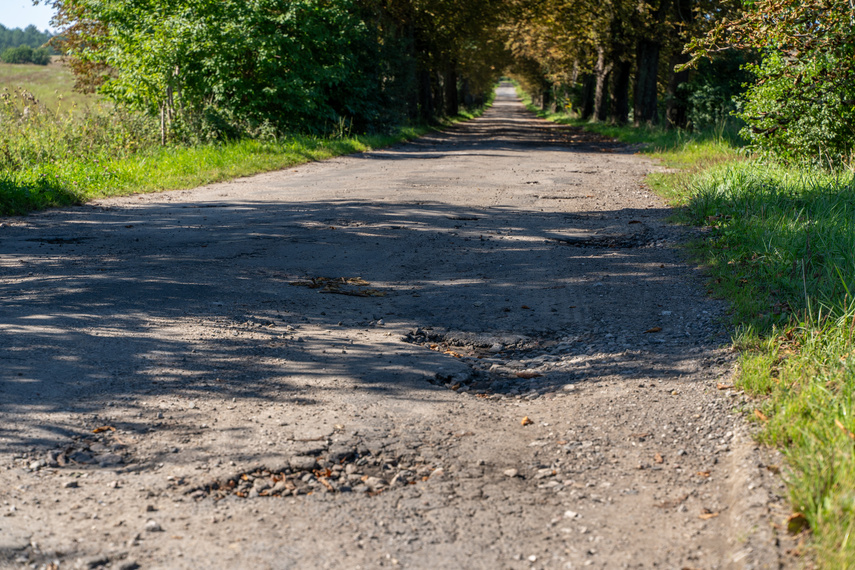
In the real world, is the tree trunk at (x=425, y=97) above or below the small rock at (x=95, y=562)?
above

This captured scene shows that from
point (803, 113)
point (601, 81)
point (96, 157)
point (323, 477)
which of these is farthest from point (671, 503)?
point (601, 81)

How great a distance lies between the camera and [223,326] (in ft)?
16.6

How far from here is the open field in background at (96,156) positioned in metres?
10.3

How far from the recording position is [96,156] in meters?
13.5

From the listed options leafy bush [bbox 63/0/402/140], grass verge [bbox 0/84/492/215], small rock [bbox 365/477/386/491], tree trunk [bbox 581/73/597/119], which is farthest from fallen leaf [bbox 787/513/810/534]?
tree trunk [bbox 581/73/597/119]

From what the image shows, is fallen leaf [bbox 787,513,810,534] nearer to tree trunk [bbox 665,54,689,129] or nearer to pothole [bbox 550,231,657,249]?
pothole [bbox 550,231,657,249]

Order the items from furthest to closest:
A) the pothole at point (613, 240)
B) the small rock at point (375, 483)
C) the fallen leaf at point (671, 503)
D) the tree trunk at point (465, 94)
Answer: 1. the tree trunk at point (465, 94)
2. the pothole at point (613, 240)
3. the small rock at point (375, 483)
4. the fallen leaf at point (671, 503)

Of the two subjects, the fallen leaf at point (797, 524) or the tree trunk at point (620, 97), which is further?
the tree trunk at point (620, 97)

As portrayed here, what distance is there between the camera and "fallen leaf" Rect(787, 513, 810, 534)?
2.64 metres

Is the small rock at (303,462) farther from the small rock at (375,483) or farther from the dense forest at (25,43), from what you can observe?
the dense forest at (25,43)

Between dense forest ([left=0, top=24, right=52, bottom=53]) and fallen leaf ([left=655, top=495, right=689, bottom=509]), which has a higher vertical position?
dense forest ([left=0, top=24, right=52, bottom=53])

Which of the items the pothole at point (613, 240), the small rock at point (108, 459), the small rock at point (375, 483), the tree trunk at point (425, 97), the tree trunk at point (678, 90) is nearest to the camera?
the small rock at point (375, 483)

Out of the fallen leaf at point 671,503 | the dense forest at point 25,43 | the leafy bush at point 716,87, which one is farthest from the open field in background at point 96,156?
the dense forest at point 25,43

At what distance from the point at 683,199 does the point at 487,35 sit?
118 feet
